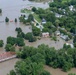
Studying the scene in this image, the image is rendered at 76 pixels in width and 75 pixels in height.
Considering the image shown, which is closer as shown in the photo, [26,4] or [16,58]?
[16,58]

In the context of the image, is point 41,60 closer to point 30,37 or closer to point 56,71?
point 56,71

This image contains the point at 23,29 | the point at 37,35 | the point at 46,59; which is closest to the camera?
the point at 46,59

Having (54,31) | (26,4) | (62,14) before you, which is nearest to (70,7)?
(62,14)

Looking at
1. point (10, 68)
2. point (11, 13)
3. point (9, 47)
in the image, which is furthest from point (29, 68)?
point (11, 13)

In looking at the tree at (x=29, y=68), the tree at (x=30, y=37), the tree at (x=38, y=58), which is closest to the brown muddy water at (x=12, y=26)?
the tree at (x=30, y=37)

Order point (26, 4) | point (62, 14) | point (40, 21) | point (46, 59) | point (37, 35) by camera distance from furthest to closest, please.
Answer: point (26, 4), point (62, 14), point (40, 21), point (37, 35), point (46, 59)

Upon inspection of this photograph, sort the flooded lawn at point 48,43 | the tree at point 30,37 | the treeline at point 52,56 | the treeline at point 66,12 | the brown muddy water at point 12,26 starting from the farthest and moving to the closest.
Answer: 1. the treeline at point 66,12
2. the tree at point 30,37
3. the flooded lawn at point 48,43
4. the brown muddy water at point 12,26
5. the treeline at point 52,56

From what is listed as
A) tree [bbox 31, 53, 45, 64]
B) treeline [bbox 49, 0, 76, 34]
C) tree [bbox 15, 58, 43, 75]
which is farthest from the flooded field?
treeline [bbox 49, 0, 76, 34]

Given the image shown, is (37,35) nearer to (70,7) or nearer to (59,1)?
(70,7)

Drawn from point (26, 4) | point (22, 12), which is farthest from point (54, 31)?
point (26, 4)

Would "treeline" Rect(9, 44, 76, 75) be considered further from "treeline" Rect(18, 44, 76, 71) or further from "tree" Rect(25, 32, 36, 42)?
"tree" Rect(25, 32, 36, 42)

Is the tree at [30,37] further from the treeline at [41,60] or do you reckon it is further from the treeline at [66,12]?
the treeline at [66,12]
